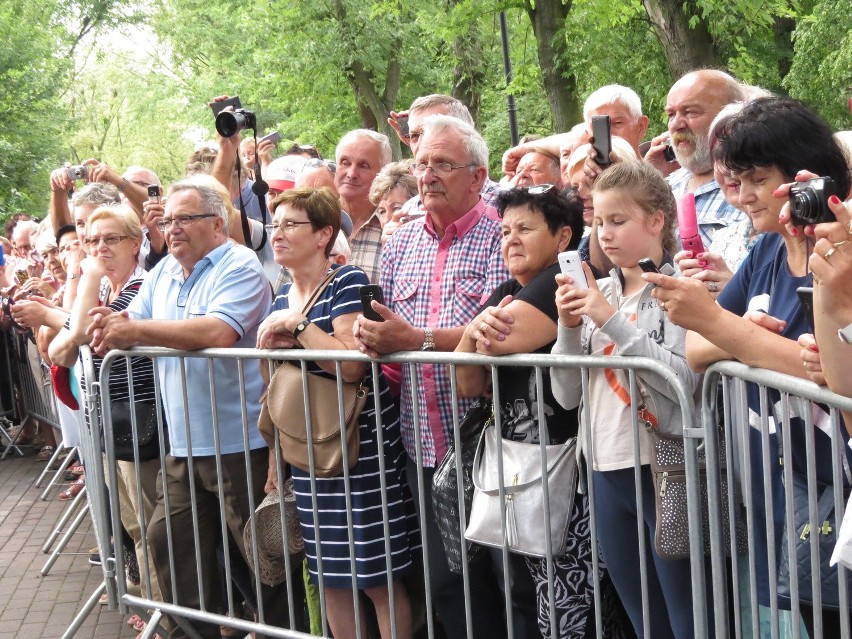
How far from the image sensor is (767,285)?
3078 mm

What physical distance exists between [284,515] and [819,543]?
242cm

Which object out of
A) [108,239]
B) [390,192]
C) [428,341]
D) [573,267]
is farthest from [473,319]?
[108,239]

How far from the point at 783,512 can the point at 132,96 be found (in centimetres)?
4744

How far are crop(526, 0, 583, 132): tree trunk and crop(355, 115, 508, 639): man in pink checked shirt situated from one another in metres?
11.1

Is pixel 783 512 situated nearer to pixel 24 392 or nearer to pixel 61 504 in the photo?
pixel 61 504

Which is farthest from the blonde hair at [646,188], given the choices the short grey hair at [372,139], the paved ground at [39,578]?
the paved ground at [39,578]

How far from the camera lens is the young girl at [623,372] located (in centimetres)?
342

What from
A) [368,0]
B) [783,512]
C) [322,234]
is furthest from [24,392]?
[368,0]

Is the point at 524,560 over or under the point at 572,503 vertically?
under

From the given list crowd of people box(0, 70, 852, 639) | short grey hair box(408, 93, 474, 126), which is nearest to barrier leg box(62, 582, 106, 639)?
crowd of people box(0, 70, 852, 639)

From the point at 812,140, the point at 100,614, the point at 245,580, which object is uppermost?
the point at 812,140

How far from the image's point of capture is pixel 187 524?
5105 millimetres

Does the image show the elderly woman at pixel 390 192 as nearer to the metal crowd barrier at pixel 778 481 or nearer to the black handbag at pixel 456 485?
the black handbag at pixel 456 485

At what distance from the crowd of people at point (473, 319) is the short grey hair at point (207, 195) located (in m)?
0.01
